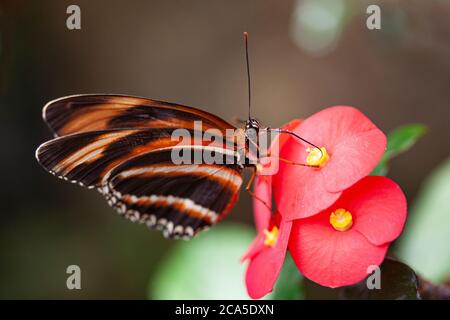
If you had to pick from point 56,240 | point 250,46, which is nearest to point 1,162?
point 56,240

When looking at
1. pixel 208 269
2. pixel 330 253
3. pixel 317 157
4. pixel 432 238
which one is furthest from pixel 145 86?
pixel 330 253

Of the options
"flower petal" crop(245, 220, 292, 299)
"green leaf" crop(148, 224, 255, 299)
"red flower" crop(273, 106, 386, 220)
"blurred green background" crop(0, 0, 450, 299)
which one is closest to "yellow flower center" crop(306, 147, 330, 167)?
"red flower" crop(273, 106, 386, 220)

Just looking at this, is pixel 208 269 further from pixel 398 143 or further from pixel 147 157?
pixel 398 143

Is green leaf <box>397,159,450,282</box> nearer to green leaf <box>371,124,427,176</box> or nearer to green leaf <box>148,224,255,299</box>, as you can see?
green leaf <box>371,124,427,176</box>

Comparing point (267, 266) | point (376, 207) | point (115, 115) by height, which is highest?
point (115, 115)

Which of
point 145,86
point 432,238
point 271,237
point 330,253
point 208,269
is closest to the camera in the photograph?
point 330,253

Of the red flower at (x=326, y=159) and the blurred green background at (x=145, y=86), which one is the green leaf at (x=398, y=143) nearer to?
the red flower at (x=326, y=159)

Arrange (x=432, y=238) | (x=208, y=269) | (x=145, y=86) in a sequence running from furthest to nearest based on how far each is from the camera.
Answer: (x=145, y=86) < (x=208, y=269) < (x=432, y=238)

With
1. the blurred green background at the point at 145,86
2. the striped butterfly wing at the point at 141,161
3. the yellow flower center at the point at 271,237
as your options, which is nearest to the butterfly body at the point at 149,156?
the striped butterfly wing at the point at 141,161
